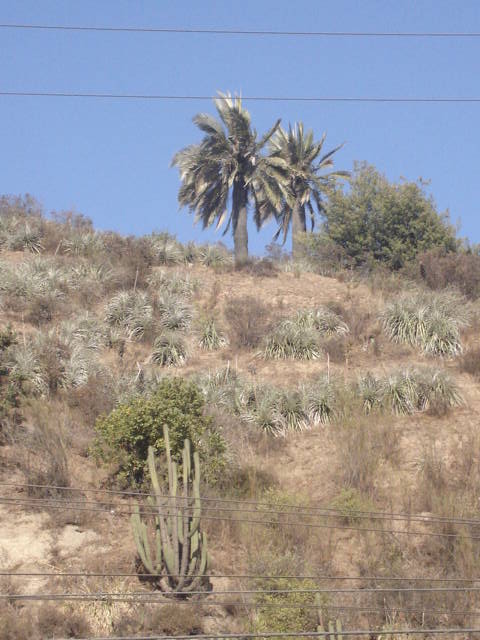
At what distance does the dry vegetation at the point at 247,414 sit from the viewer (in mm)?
15156

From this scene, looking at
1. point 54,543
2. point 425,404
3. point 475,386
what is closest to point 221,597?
point 54,543

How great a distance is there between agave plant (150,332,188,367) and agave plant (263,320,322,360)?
227 centimetres

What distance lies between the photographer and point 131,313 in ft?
89.7

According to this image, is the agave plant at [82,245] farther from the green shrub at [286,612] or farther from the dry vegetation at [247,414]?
the green shrub at [286,612]

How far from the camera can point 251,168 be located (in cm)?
3975

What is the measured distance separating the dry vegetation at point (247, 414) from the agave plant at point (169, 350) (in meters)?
0.05

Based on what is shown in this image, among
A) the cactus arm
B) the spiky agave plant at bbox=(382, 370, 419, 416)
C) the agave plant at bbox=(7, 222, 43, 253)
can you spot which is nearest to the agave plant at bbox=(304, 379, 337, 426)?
the spiky agave plant at bbox=(382, 370, 419, 416)

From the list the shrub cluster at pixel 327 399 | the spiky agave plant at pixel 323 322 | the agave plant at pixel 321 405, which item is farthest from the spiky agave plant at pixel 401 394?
the spiky agave plant at pixel 323 322

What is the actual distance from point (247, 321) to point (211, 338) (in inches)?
49.4

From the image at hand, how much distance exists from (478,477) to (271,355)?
8.07 m

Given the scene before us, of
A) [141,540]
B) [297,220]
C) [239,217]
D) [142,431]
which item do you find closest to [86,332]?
[142,431]

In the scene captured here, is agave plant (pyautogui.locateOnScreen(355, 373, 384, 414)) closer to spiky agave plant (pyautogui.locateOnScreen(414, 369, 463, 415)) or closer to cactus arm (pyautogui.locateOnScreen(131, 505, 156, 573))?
spiky agave plant (pyautogui.locateOnScreen(414, 369, 463, 415))

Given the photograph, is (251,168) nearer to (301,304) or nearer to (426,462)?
(301,304)

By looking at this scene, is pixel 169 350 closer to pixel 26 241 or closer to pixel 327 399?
pixel 327 399
